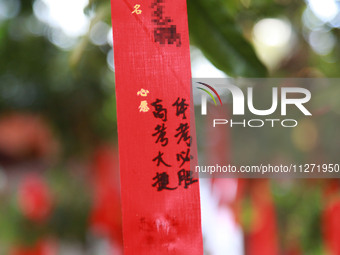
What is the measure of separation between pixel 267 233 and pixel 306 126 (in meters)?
0.18

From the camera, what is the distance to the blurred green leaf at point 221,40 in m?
0.24

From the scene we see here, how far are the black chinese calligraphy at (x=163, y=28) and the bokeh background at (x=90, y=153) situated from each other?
0.67 ft

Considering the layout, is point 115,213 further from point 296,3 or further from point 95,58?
point 296,3

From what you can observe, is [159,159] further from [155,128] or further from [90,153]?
[90,153]

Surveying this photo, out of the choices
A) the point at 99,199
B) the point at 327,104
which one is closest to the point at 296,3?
the point at 327,104

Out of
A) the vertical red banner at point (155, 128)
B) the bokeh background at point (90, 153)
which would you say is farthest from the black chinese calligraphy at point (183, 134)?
the bokeh background at point (90, 153)

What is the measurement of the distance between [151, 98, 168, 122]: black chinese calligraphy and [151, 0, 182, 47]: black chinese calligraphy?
1.3 inches

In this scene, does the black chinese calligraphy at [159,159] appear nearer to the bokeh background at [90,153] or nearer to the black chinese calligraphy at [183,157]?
the black chinese calligraphy at [183,157]

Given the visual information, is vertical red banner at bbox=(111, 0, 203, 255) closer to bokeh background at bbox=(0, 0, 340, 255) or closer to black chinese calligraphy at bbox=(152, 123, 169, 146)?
black chinese calligraphy at bbox=(152, 123, 169, 146)

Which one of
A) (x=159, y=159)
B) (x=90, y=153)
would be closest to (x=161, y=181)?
(x=159, y=159)

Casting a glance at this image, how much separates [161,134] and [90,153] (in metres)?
0.41

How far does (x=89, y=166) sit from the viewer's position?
64 cm

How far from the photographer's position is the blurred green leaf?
9.6 inches

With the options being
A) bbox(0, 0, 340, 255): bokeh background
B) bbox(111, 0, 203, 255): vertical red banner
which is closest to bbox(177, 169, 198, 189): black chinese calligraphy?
bbox(111, 0, 203, 255): vertical red banner
